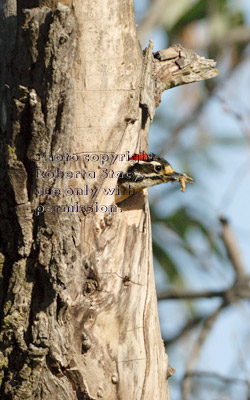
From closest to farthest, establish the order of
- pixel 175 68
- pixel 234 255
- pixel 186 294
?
pixel 175 68 → pixel 234 255 → pixel 186 294

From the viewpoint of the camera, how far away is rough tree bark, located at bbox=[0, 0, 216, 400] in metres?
2.96

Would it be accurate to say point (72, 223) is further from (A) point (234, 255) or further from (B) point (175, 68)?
(A) point (234, 255)

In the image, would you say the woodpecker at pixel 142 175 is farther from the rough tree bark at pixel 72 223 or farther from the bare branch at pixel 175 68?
the bare branch at pixel 175 68

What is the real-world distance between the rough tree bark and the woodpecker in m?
0.10

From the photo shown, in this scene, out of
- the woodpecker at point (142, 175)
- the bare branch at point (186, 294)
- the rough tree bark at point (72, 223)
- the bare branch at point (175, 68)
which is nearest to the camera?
the rough tree bark at point (72, 223)

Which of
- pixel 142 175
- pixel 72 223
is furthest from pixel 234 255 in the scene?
pixel 72 223

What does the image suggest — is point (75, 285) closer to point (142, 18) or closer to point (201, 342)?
point (201, 342)

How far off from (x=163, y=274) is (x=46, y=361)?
543 cm

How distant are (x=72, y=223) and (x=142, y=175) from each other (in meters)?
0.64

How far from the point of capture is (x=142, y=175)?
3432mm

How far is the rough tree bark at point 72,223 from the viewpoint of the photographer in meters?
2.96

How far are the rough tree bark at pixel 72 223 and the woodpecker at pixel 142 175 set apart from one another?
97 mm

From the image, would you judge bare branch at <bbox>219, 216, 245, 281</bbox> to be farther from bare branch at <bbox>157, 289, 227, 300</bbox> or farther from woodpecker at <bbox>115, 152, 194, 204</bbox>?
woodpecker at <bbox>115, 152, 194, 204</bbox>

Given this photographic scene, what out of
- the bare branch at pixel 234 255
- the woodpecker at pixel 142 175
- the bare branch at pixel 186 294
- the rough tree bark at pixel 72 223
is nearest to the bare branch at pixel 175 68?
the rough tree bark at pixel 72 223
